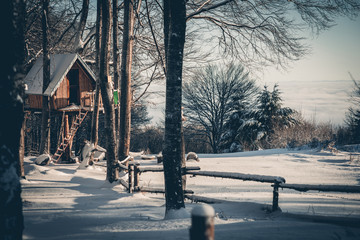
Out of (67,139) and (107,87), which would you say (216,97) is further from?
(107,87)

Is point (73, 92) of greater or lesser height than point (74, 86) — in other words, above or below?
below

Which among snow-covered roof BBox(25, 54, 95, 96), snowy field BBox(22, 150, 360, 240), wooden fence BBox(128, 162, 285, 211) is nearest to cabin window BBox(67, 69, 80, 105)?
snow-covered roof BBox(25, 54, 95, 96)

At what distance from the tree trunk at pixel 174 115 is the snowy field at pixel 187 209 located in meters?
0.48

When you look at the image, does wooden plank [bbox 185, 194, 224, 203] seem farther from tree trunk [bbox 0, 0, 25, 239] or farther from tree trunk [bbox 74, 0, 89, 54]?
tree trunk [bbox 74, 0, 89, 54]

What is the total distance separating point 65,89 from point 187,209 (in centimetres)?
1467

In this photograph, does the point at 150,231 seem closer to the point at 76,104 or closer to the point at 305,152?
the point at 305,152

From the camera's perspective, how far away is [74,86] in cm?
1836

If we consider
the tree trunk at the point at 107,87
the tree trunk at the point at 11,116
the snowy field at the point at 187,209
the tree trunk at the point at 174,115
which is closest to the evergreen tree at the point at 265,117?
the snowy field at the point at 187,209

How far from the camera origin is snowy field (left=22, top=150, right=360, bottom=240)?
13.0 feet

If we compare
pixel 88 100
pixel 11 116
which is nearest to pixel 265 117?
pixel 88 100

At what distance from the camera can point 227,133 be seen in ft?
96.4

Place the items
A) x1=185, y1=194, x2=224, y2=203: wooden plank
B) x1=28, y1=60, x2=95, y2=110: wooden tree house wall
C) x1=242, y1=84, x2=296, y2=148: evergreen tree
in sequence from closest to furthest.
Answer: x1=185, y1=194, x2=224, y2=203: wooden plank < x1=28, y1=60, x2=95, y2=110: wooden tree house wall < x1=242, y1=84, x2=296, y2=148: evergreen tree

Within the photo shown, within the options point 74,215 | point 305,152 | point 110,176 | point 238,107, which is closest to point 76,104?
point 110,176

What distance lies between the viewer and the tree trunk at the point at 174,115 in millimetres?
4961
